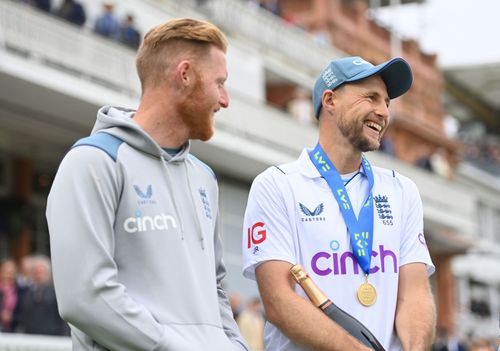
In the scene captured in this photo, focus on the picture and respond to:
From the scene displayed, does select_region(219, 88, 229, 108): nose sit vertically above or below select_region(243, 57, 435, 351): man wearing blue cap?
above

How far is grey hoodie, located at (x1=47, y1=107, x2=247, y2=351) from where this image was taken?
4367mm

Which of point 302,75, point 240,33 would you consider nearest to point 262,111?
point 240,33

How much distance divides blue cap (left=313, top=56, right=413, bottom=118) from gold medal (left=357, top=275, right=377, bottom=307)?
2.96 feet

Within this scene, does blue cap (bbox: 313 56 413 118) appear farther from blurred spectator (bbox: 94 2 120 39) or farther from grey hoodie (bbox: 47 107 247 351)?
blurred spectator (bbox: 94 2 120 39)

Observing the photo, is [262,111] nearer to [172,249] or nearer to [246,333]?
[246,333]

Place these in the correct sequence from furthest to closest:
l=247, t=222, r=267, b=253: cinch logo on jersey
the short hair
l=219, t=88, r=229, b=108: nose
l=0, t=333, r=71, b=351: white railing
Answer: l=0, t=333, r=71, b=351: white railing, l=247, t=222, r=267, b=253: cinch logo on jersey, l=219, t=88, r=229, b=108: nose, the short hair

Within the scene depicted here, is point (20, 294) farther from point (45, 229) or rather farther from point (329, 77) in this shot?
point (329, 77)

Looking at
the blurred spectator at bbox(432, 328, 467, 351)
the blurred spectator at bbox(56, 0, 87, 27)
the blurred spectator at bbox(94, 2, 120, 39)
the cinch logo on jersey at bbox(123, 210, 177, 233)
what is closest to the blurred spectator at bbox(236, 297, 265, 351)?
the blurred spectator at bbox(56, 0, 87, 27)

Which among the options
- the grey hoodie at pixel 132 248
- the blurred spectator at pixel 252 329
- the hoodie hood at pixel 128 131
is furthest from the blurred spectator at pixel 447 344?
the hoodie hood at pixel 128 131

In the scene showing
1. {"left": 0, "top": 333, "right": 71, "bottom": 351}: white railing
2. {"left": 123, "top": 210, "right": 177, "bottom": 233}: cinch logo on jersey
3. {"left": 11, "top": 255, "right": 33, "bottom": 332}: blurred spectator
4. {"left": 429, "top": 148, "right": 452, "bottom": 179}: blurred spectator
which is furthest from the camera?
{"left": 429, "top": 148, "right": 452, "bottom": 179}: blurred spectator

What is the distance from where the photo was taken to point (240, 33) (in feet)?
103

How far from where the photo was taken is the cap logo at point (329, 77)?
5.66m

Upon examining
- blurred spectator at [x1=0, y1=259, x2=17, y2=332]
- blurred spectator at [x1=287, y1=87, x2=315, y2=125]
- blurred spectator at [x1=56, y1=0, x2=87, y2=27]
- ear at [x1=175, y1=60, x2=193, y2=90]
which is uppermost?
ear at [x1=175, y1=60, x2=193, y2=90]

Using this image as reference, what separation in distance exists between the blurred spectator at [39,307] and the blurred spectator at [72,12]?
23.6ft
